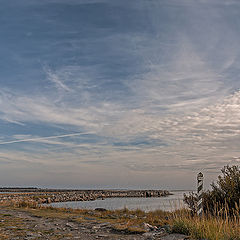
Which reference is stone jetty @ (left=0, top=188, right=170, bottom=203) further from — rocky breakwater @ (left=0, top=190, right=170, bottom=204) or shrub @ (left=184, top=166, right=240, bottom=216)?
shrub @ (left=184, top=166, right=240, bottom=216)

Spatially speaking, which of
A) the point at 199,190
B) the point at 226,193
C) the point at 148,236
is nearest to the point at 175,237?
the point at 148,236

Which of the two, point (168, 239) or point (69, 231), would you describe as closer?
point (168, 239)

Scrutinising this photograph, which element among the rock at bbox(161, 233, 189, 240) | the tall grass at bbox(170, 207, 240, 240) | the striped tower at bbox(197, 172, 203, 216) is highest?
the striped tower at bbox(197, 172, 203, 216)

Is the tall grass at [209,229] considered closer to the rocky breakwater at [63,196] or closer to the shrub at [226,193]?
the shrub at [226,193]

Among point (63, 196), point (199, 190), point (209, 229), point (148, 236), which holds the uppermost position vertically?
point (199, 190)

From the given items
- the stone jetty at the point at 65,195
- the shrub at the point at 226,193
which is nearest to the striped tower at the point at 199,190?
the shrub at the point at 226,193

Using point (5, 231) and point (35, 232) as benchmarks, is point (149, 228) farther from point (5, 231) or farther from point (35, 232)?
point (5, 231)

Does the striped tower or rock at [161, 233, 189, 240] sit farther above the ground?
the striped tower

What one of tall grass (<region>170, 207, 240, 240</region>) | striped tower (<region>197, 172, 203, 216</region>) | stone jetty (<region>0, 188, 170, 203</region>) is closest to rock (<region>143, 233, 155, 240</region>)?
tall grass (<region>170, 207, 240, 240</region>)

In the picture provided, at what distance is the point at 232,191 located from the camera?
15.1m

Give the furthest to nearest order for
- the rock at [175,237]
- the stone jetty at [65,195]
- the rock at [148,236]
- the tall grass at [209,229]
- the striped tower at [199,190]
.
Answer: the stone jetty at [65,195], the striped tower at [199,190], the rock at [148,236], the rock at [175,237], the tall grass at [209,229]

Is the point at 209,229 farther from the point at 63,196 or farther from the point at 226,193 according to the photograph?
the point at 63,196

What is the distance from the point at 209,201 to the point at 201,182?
12.3 feet

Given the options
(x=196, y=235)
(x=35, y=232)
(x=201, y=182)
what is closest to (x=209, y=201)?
(x=201, y=182)
